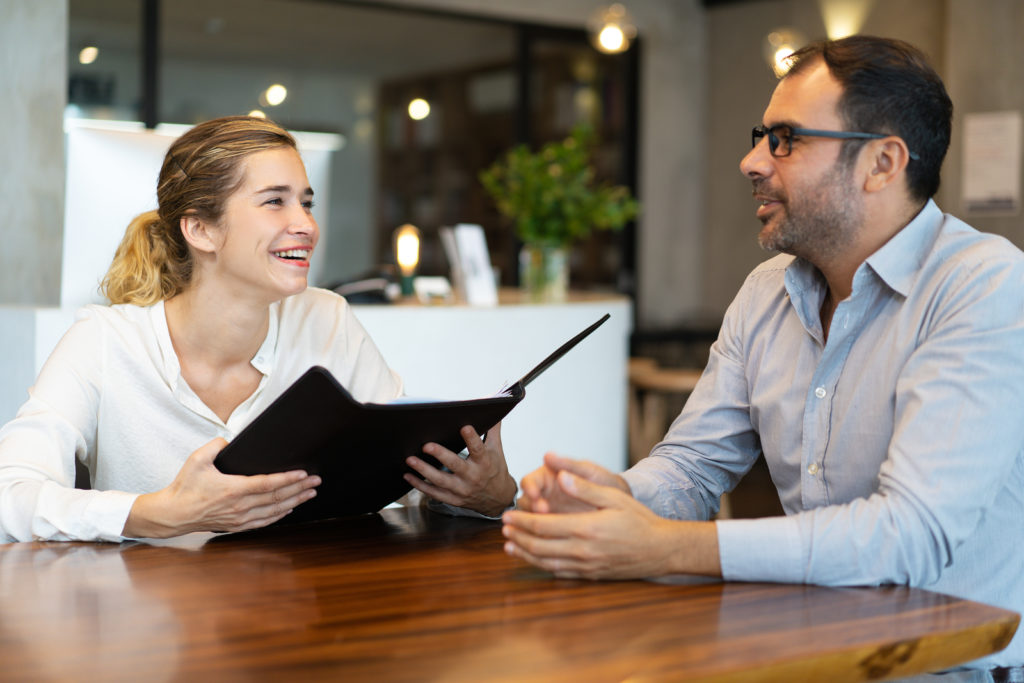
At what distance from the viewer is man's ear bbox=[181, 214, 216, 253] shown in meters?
1.96

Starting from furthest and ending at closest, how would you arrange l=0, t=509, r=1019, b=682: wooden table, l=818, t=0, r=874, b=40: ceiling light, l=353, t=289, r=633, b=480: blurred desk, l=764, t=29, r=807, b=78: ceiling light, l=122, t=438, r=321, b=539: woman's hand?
l=818, t=0, r=874, b=40: ceiling light
l=764, t=29, r=807, b=78: ceiling light
l=353, t=289, r=633, b=480: blurred desk
l=122, t=438, r=321, b=539: woman's hand
l=0, t=509, r=1019, b=682: wooden table

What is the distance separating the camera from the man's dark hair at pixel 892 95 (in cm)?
154

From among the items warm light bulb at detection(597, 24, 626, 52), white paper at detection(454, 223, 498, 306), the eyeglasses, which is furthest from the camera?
warm light bulb at detection(597, 24, 626, 52)

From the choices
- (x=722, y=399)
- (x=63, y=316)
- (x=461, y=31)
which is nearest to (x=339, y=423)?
(x=722, y=399)

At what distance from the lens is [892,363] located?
4.85ft

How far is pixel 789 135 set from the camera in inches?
62.9

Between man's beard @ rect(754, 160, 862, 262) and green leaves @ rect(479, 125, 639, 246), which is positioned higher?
green leaves @ rect(479, 125, 639, 246)

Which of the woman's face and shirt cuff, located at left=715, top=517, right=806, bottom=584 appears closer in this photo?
shirt cuff, located at left=715, top=517, right=806, bottom=584

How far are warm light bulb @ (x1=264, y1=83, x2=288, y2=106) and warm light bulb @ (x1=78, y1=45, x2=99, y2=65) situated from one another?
3.18ft

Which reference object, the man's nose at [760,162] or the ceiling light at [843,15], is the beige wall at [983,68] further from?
the man's nose at [760,162]

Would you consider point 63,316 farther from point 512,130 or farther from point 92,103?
point 512,130

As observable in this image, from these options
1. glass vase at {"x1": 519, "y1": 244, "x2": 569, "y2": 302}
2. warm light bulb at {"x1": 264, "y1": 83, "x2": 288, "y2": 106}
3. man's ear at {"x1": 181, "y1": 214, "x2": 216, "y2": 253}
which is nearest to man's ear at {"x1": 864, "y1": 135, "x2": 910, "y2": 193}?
man's ear at {"x1": 181, "y1": 214, "x2": 216, "y2": 253}

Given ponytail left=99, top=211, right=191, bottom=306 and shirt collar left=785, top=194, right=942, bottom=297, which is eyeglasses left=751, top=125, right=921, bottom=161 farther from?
Result: ponytail left=99, top=211, right=191, bottom=306

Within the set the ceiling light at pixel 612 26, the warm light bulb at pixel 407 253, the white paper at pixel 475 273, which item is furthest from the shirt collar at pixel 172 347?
the ceiling light at pixel 612 26
